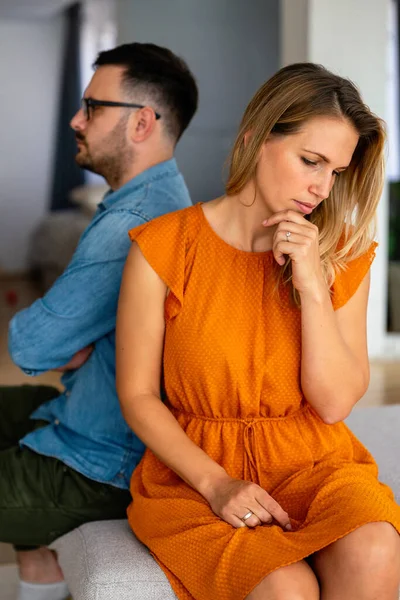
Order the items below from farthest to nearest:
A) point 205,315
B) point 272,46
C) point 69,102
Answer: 1. point 69,102
2. point 272,46
3. point 205,315

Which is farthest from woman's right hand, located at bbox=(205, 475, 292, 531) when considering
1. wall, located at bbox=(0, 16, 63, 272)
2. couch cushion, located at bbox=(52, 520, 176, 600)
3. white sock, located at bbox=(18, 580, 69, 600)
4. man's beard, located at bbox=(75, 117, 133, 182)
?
wall, located at bbox=(0, 16, 63, 272)

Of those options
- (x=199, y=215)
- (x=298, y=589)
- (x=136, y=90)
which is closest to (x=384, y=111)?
(x=136, y=90)

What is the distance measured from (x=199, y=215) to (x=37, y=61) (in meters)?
7.95

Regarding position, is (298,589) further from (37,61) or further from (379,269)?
(37,61)

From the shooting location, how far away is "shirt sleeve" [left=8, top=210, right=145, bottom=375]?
193 cm

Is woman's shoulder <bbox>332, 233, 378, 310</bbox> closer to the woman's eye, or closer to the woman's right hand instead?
the woman's eye

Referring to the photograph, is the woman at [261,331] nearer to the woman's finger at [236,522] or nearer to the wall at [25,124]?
the woman's finger at [236,522]

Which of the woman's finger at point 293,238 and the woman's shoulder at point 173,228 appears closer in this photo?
the woman's finger at point 293,238

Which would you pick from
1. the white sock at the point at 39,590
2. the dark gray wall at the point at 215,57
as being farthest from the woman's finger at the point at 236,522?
the dark gray wall at the point at 215,57

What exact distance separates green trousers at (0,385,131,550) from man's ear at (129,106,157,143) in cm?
75

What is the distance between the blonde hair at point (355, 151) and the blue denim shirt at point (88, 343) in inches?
14.0

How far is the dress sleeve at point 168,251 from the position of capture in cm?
166

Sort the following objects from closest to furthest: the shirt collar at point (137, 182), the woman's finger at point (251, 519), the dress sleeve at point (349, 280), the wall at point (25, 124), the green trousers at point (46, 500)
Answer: the woman's finger at point (251, 519), the dress sleeve at point (349, 280), the green trousers at point (46, 500), the shirt collar at point (137, 182), the wall at point (25, 124)

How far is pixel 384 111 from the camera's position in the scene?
486 cm
